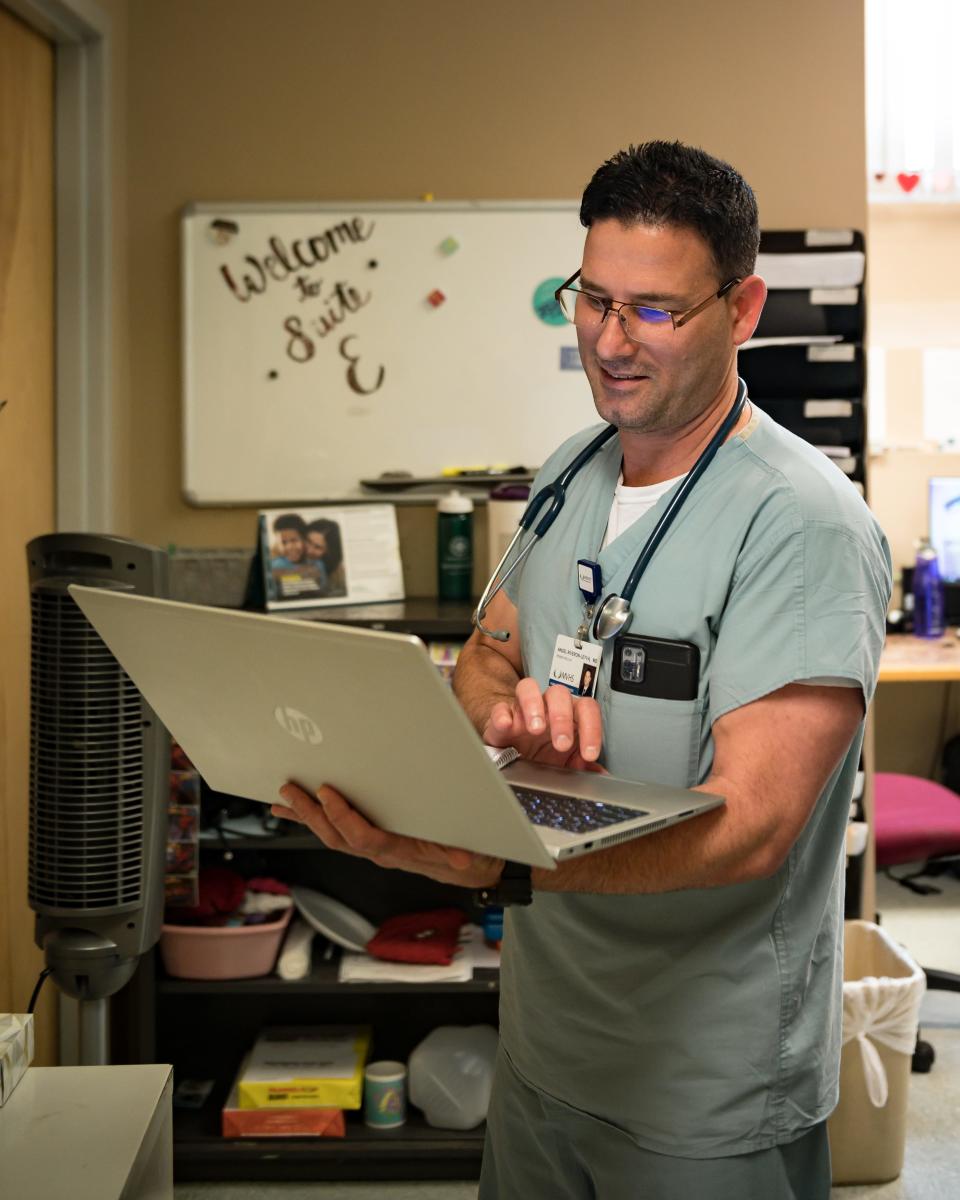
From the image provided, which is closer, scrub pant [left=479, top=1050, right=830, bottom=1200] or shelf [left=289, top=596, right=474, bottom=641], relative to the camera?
scrub pant [left=479, top=1050, right=830, bottom=1200]

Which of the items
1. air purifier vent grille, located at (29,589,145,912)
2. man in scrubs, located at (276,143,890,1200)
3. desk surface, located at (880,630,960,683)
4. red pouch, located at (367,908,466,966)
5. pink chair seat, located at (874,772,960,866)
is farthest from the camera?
desk surface, located at (880,630,960,683)

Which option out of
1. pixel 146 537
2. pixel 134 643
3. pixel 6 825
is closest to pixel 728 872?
pixel 134 643

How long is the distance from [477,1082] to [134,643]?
5.58 feet

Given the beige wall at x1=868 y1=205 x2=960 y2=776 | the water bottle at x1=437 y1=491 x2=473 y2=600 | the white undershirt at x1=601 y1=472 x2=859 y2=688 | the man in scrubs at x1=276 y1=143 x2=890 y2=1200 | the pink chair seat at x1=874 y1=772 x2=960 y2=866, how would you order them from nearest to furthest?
the man in scrubs at x1=276 y1=143 x2=890 y2=1200
the white undershirt at x1=601 y1=472 x2=859 y2=688
the water bottle at x1=437 y1=491 x2=473 y2=600
the pink chair seat at x1=874 y1=772 x2=960 y2=866
the beige wall at x1=868 y1=205 x2=960 y2=776

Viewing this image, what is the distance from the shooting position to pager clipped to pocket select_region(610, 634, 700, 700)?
1.24 meters

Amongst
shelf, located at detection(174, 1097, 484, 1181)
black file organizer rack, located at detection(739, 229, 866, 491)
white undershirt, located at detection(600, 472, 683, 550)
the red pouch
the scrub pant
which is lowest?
shelf, located at detection(174, 1097, 484, 1181)

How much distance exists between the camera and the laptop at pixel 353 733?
0.87 metres

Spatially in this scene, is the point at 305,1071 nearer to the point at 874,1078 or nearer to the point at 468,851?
the point at 874,1078

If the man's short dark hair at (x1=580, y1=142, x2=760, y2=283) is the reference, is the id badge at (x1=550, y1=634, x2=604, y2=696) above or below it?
below

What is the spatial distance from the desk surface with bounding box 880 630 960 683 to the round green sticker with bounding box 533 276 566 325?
3.81ft

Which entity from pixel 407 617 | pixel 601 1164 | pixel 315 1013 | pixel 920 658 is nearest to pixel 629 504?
pixel 601 1164

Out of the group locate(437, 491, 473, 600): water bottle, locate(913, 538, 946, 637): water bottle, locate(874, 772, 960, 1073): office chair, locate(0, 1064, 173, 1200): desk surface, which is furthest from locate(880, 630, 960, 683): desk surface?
locate(0, 1064, 173, 1200): desk surface

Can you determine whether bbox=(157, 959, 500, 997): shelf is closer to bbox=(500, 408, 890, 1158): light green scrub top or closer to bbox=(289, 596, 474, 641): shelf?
bbox=(289, 596, 474, 641): shelf

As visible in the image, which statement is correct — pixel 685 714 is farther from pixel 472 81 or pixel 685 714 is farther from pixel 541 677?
pixel 472 81
